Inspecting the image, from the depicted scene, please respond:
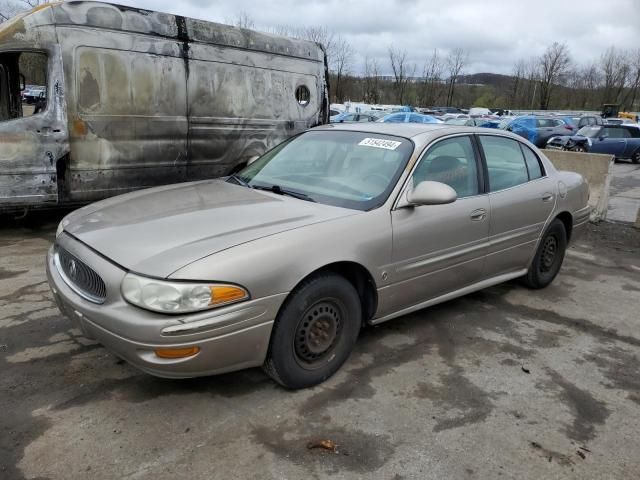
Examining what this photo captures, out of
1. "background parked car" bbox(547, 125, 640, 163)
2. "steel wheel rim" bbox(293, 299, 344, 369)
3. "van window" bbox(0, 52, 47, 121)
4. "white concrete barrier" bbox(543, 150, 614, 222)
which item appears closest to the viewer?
"steel wheel rim" bbox(293, 299, 344, 369)

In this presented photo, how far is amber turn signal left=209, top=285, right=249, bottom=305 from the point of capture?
2535 mm

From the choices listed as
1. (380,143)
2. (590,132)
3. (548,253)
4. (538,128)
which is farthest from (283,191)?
(538,128)

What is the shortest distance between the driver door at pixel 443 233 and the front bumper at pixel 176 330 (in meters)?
1.05

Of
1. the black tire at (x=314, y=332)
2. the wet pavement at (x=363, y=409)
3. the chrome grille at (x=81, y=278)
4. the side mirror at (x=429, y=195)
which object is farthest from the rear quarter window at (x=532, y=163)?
the chrome grille at (x=81, y=278)

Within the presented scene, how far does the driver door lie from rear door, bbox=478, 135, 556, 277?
0.51 feet

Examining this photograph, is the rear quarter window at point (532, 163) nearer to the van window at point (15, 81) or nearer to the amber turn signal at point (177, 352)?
the amber turn signal at point (177, 352)

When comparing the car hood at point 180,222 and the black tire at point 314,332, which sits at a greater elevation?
the car hood at point 180,222

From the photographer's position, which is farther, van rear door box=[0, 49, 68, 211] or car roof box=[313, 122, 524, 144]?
van rear door box=[0, 49, 68, 211]

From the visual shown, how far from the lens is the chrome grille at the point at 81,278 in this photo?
2.71 metres

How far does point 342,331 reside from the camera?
10.6 ft

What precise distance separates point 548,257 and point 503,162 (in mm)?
1226

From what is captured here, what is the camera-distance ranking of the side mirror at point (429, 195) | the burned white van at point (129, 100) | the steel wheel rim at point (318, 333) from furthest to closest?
the burned white van at point (129, 100)
the side mirror at point (429, 195)
the steel wheel rim at point (318, 333)

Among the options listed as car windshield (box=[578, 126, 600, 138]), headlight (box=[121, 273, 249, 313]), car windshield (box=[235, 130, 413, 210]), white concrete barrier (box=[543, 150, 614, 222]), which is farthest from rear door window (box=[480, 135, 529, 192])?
car windshield (box=[578, 126, 600, 138])

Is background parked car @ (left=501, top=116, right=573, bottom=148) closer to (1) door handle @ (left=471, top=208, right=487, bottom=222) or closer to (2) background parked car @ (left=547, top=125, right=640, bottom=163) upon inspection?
(2) background parked car @ (left=547, top=125, right=640, bottom=163)
